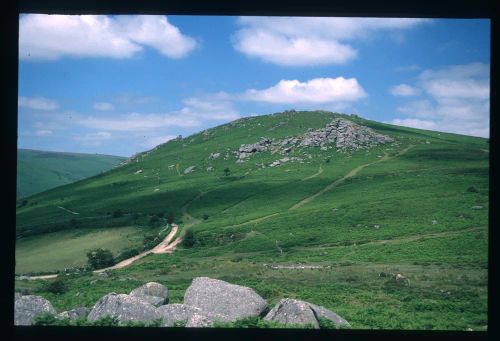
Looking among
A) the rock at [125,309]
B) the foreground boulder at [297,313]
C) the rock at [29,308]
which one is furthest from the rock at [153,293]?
the foreground boulder at [297,313]

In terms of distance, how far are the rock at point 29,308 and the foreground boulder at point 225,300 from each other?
4111 millimetres

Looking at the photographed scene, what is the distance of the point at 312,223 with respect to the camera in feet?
145

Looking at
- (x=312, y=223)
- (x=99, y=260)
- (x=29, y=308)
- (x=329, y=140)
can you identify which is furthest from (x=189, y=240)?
(x=329, y=140)

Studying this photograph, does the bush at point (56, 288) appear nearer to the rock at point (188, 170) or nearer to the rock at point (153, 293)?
the rock at point (153, 293)

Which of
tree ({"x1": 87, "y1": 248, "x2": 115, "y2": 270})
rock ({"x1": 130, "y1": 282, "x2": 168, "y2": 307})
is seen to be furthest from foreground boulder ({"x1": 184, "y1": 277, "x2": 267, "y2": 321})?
tree ({"x1": 87, "y1": 248, "x2": 115, "y2": 270})

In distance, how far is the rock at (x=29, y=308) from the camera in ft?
31.7

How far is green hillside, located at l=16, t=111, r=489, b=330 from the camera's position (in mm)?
21703

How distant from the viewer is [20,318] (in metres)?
9.62

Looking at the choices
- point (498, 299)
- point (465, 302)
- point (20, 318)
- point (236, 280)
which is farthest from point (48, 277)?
point (498, 299)

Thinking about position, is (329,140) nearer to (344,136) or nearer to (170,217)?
(344,136)

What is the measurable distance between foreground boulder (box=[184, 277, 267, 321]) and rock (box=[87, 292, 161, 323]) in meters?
2.09

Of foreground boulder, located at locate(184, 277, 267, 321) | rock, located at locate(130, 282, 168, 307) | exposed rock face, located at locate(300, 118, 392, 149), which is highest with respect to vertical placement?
exposed rock face, located at locate(300, 118, 392, 149)

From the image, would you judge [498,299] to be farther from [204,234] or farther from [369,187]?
[369,187]

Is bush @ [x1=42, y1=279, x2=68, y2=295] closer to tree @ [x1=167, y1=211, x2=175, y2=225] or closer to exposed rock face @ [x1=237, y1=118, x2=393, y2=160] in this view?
tree @ [x1=167, y1=211, x2=175, y2=225]
